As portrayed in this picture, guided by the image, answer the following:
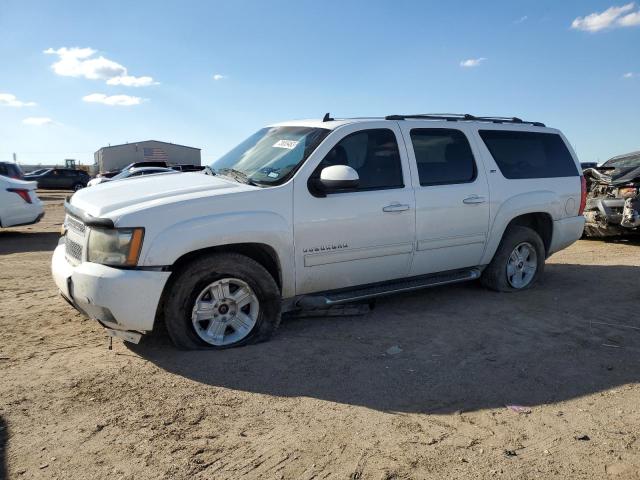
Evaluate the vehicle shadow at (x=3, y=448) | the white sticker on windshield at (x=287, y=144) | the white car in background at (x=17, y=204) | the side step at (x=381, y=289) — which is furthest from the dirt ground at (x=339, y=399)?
the white car in background at (x=17, y=204)

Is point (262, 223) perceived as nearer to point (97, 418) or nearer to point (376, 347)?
point (376, 347)

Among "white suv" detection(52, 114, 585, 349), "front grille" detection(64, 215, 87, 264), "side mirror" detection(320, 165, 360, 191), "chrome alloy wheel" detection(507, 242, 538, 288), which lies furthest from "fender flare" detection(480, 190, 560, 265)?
"front grille" detection(64, 215, 87, 264)

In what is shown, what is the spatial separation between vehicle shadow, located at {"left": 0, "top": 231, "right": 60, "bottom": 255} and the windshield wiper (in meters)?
5.72

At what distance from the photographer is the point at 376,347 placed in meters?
4.53

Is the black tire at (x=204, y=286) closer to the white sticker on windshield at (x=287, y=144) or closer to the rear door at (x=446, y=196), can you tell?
the white sticker on windshield at (x=287, y=144)

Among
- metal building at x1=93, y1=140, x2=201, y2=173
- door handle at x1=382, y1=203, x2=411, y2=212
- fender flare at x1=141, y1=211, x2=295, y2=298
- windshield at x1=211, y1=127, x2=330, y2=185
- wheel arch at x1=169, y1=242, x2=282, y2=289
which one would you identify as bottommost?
wheel arch at x1=169, y1=242, x2=282, y2=289

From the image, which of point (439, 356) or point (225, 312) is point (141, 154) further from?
point (439, 356)

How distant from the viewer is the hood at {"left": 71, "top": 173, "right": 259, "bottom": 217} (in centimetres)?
Answer: 414

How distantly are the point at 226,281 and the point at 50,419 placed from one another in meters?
1.54

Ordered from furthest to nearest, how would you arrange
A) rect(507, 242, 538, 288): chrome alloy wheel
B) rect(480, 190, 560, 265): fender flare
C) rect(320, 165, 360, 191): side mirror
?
rect(507, 242, 538, 288): chrome alloy wheel → rect(480, 190, 560, 265): fender flare → rect(320, 165, 360, 191): side mirror

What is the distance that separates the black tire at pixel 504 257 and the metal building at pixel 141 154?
43.8m

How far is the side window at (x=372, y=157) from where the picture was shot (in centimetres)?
495

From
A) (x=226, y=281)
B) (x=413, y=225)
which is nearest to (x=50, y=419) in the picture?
(x=226, y=281)

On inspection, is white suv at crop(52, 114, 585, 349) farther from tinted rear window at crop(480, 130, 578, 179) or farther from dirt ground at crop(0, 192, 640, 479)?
dirt ground at crop(0, 192, 640, 479)
